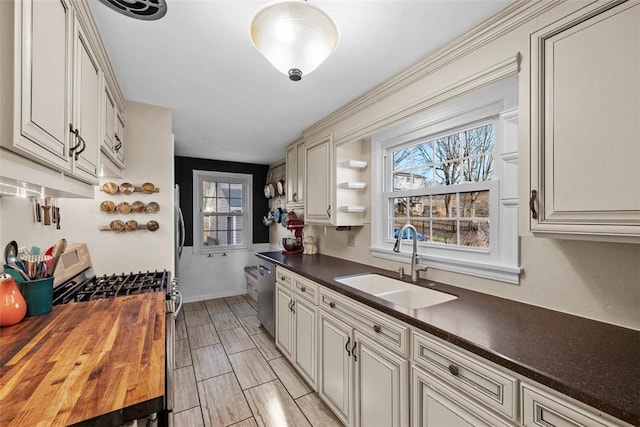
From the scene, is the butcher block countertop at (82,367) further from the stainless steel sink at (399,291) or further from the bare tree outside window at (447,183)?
the bare tree outside window at (447,183)

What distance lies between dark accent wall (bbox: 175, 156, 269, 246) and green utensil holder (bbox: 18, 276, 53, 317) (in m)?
3.21

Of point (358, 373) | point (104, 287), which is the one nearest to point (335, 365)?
point (358, 373)

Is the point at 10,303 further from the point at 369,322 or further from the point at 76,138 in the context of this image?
the point at 369,322

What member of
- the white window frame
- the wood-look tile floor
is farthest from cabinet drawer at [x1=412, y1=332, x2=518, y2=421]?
the wood-look tile floor

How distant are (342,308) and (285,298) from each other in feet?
3.08

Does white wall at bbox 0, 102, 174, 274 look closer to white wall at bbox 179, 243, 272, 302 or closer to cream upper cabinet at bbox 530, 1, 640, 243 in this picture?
white wall at bbox 179, 243, 272, 302

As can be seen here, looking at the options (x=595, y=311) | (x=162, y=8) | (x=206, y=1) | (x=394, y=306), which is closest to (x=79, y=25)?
(x=162, y=8)

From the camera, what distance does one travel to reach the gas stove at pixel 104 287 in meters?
1.56

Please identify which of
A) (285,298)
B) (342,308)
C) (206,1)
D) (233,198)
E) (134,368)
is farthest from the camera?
(233,198)

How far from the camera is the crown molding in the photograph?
1.21 metres

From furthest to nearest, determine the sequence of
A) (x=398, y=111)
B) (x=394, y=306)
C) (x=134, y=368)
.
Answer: (x=398, y=111)
(x=394, y=306)
(x=134, y=368)

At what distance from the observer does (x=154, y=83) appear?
2.00 metres

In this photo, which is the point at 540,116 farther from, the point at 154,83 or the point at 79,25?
the point at 154,83

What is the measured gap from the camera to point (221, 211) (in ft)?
15.5
